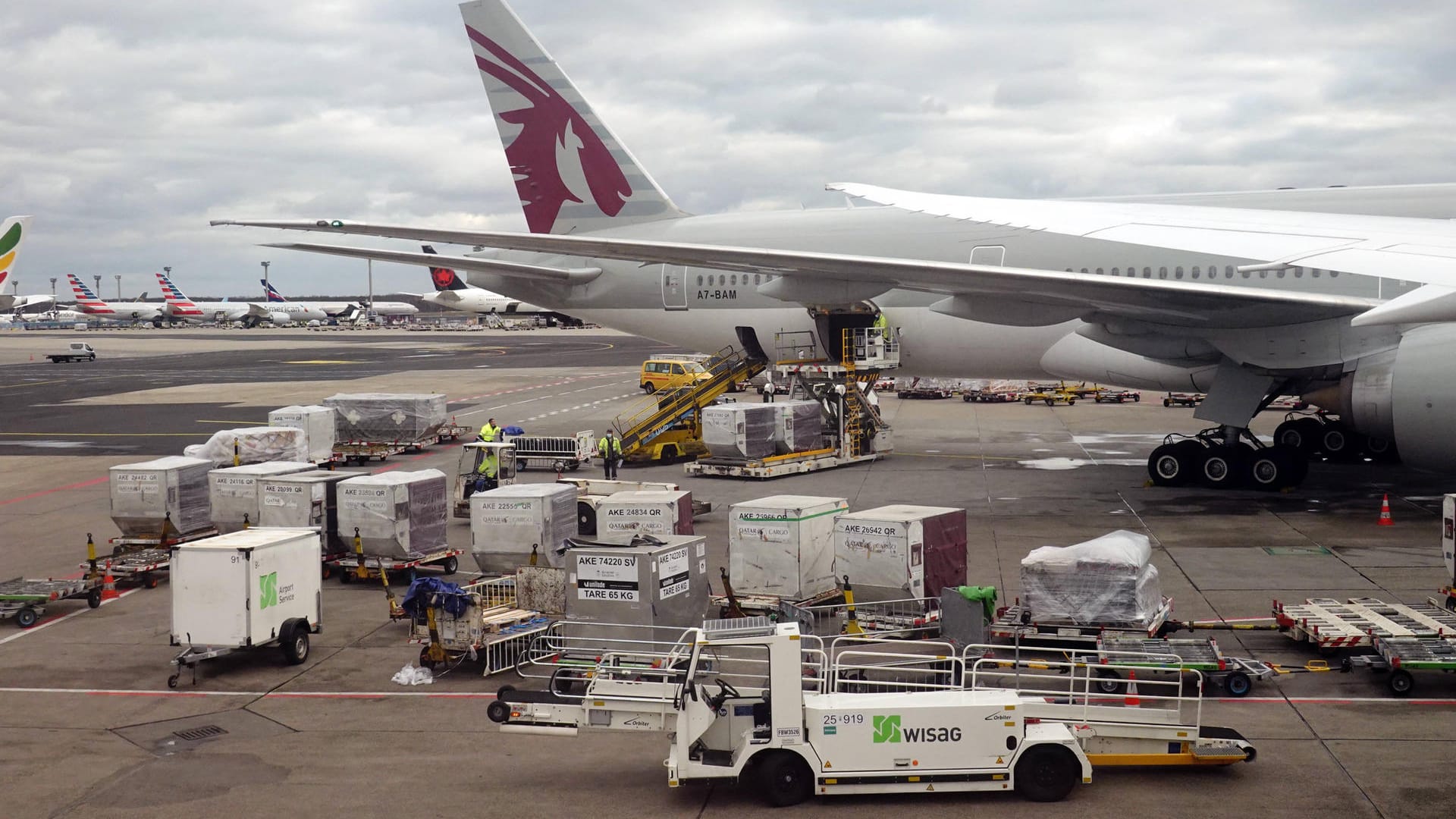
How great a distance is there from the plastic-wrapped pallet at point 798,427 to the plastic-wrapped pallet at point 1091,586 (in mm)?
15788

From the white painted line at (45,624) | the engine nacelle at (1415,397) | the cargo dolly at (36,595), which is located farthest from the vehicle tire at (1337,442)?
the cargo dolly at (36,595)

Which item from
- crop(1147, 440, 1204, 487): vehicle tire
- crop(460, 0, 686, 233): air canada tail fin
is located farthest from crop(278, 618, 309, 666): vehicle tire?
crop(460, 0, 686, 233): air canada tail fin

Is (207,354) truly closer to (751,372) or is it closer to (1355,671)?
(751,372)

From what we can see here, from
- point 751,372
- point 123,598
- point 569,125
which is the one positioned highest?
point 569,125

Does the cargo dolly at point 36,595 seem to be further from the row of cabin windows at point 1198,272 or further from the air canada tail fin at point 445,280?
the air canada tail fin at point 445,280

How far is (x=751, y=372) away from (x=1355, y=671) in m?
21.3

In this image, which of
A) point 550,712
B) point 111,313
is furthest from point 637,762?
point 111,313

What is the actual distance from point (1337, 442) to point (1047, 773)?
22.2m

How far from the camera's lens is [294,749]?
1104 centimetres

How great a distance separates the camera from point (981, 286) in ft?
70.2

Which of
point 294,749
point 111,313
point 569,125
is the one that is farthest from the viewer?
point 111,313

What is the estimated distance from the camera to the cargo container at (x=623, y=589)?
1230 cm

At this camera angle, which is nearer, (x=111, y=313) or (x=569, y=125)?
(x=569, y=125)

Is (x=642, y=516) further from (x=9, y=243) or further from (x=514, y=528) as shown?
(x=9, y=243)
